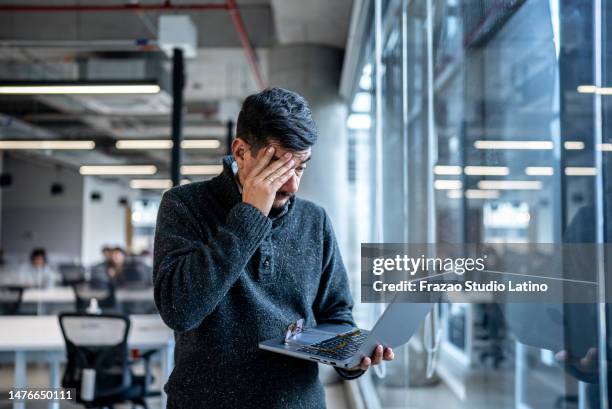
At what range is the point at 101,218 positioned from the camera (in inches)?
713

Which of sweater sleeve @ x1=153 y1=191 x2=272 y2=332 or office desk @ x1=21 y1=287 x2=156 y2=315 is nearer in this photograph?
sweater sleeve @ x1=153 y1=191 x2=272 y2=332

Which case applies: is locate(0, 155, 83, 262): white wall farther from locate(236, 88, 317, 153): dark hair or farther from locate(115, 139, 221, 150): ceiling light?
locate(236, 88, 317, 153): dark hair

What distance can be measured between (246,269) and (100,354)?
2.78 m

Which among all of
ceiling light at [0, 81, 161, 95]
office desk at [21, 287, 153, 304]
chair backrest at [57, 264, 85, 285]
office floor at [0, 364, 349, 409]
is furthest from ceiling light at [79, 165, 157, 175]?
ceiling light at [0, 81, 161, 95]

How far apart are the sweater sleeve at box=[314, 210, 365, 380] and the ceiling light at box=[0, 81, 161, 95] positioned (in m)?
4.01

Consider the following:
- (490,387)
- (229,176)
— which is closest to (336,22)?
(490,387)

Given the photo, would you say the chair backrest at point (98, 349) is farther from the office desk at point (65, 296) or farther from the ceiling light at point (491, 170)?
the office desk at point (65, 296)

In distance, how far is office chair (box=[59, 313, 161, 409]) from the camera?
3.67m

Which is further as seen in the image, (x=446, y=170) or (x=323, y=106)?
(x=323, y=106)

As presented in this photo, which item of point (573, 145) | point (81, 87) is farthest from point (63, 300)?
point (573, 145)

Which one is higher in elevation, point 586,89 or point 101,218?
point 101,218

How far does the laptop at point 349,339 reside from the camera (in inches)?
47.2

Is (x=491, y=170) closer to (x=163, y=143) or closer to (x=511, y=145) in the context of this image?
(x=511, y=145)

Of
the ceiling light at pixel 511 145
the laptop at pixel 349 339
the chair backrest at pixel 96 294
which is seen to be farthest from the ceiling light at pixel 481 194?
the chair backrest at pixel 96 294
